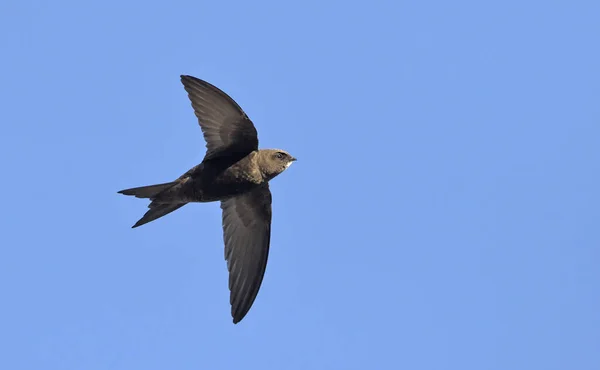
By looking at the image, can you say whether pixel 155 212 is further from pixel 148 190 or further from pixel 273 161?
pixel 273 161

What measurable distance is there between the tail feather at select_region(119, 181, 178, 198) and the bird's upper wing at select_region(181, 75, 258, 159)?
23.5 inches

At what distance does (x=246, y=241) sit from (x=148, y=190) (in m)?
1.72

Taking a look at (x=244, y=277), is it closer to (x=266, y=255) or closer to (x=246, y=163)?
(x=266, y=255)

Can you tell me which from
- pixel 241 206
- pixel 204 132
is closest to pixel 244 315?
pixel 241 206

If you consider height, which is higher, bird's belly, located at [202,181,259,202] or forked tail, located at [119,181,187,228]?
bird's belly, located at [202,181,259,202]

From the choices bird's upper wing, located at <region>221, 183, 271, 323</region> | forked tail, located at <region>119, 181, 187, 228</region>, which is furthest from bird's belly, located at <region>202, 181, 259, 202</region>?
bird's upper wing, located at <region>221, 183, 271, 323</region>

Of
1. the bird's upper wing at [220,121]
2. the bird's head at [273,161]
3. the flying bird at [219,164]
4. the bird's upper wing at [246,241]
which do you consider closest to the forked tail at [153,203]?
the flying bird at [219,164]

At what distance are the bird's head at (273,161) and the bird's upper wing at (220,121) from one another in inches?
6.7

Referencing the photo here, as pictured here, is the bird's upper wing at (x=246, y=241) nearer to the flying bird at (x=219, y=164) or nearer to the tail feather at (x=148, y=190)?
the flying bird at (x=219, y=164)

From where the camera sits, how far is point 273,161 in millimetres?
11281

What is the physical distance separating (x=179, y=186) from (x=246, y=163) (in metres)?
0.74

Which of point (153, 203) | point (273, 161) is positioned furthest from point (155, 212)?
point (273, 161)

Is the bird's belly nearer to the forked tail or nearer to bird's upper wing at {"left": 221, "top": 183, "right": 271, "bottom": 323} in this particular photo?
the forked tail

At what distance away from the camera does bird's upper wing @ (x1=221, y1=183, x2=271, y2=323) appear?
12.0 meters
